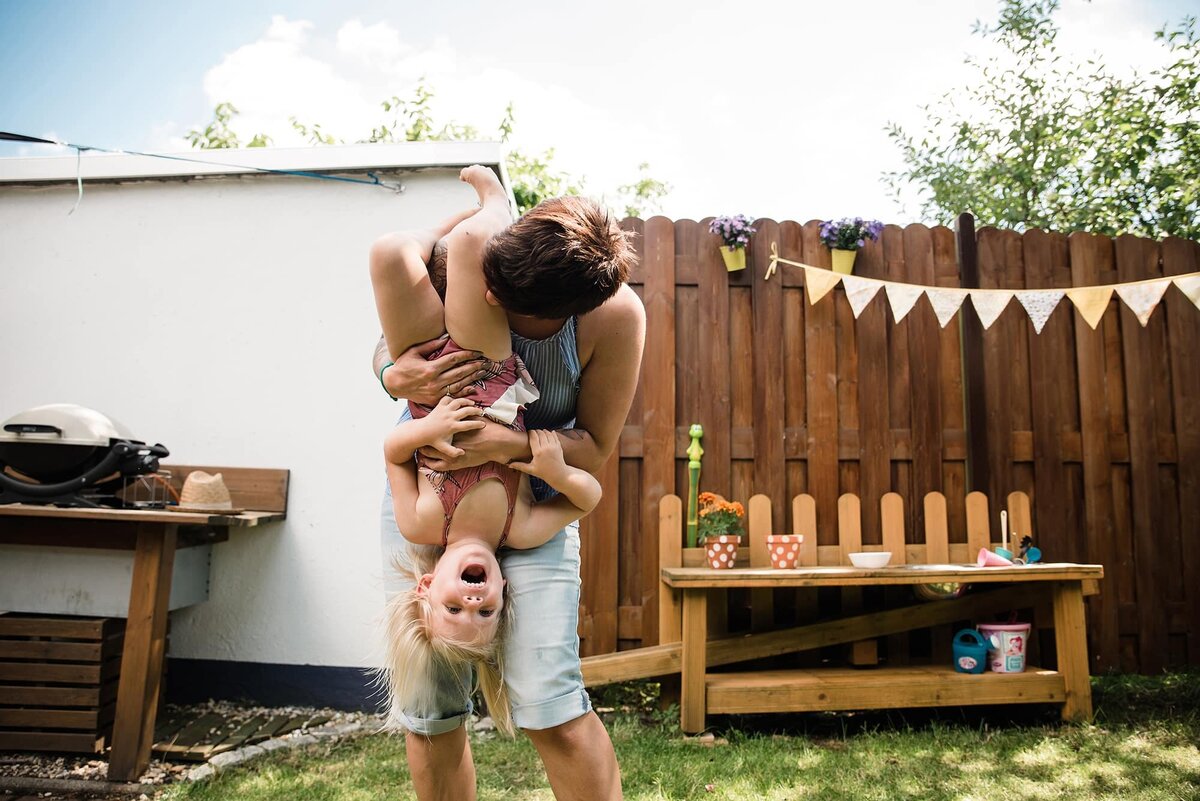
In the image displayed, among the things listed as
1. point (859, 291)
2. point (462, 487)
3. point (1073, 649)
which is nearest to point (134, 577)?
point (462, 487)

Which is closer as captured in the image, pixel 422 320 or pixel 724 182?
pixel 422 320

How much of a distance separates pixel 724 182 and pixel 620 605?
10194mm

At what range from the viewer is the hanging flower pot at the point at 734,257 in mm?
3688

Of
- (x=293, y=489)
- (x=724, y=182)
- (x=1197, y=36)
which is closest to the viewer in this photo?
(x=293, y=489)

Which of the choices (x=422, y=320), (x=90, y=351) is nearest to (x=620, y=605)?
(x=422, y=320)

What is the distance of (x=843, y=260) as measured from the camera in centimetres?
374

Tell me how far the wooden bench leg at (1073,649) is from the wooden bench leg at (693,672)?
5.11 feet

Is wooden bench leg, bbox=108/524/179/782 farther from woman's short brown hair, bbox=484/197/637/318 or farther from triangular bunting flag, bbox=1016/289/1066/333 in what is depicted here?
triangular bunting flag, bbox=1016/289/1066/333

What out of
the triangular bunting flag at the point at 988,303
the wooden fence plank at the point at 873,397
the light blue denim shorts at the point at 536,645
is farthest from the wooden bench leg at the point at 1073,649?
the light blue denim shorts at the point at 536,645

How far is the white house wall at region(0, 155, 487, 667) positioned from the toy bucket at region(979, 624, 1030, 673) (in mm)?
2813

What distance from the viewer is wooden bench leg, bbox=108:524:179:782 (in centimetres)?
254

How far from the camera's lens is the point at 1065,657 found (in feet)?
10.3

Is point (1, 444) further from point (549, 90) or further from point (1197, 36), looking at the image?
point (549, 90)

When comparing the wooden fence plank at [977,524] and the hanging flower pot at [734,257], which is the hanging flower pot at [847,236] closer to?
the hanging flower pot at [734,257]
